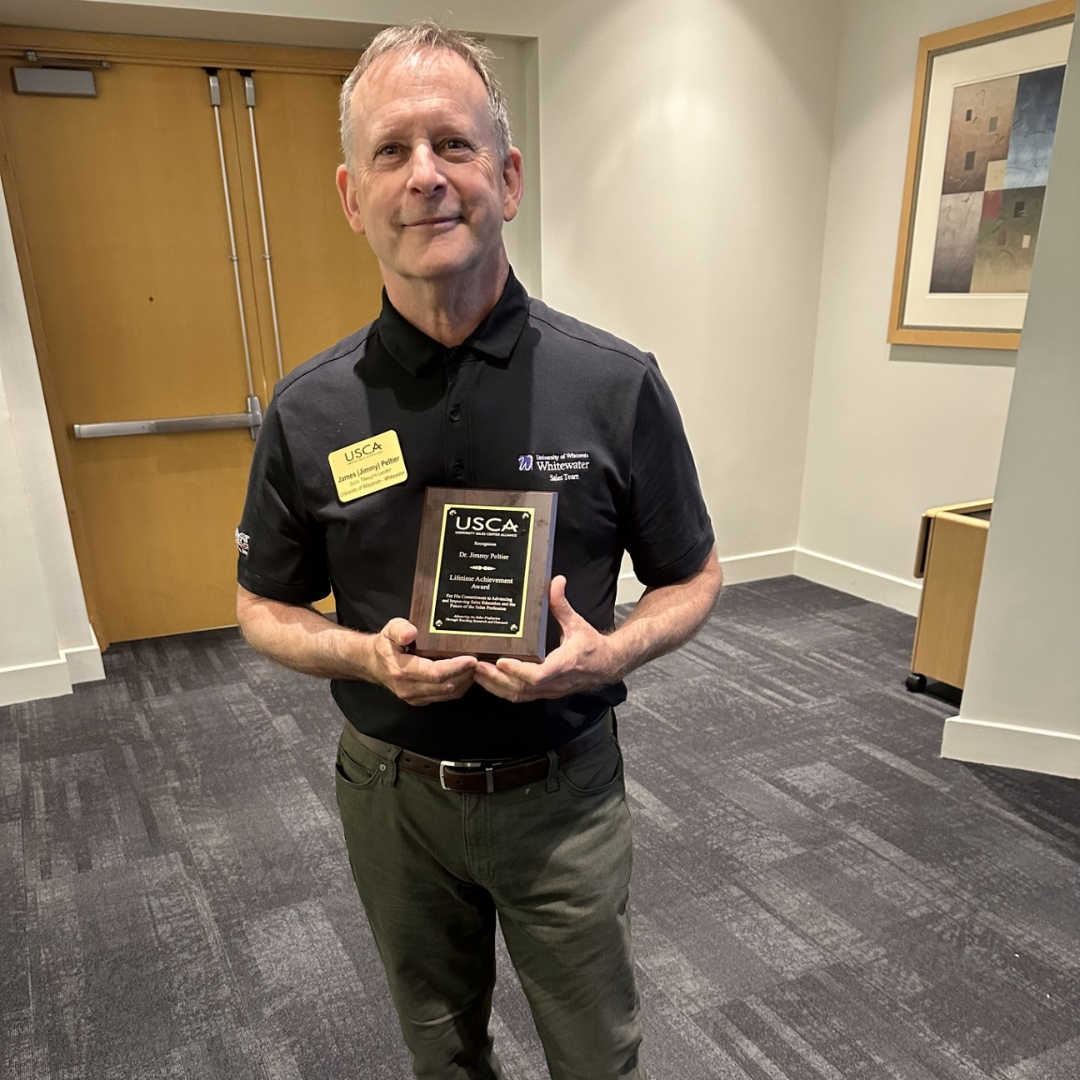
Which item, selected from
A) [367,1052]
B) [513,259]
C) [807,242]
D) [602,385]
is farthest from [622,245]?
[367,1052]

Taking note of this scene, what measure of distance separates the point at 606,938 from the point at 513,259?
9.93 ft

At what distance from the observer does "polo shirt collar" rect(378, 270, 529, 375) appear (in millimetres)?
982

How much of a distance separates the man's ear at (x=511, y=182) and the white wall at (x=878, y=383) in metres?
2.79

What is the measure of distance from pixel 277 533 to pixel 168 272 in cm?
265

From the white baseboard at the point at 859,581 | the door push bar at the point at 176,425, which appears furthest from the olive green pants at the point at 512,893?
the white baseboard at the point at 859,581

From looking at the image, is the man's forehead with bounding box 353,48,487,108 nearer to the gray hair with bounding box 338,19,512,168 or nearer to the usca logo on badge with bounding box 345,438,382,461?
the gray hair with bounding box 338,19,512,168

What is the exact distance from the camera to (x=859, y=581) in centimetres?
392

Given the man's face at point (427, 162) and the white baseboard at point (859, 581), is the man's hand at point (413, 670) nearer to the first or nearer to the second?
the man's face at point (427, 162)

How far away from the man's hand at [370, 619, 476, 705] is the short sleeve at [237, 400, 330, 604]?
8.7 inches

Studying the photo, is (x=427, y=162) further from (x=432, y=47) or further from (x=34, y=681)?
(x=34, y=681)

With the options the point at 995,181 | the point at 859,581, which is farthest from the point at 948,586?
the point at 995,181

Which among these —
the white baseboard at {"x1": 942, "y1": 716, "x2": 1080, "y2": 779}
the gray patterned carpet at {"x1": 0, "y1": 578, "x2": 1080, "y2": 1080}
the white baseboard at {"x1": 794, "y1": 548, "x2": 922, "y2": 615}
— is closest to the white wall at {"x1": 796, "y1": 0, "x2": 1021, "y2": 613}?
the white baseboard at {"x1": 794, "y1": 548, "x2": 922, "y2": 615}

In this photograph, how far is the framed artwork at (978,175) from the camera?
2922 mm

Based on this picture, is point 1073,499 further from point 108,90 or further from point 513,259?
point 108,90
